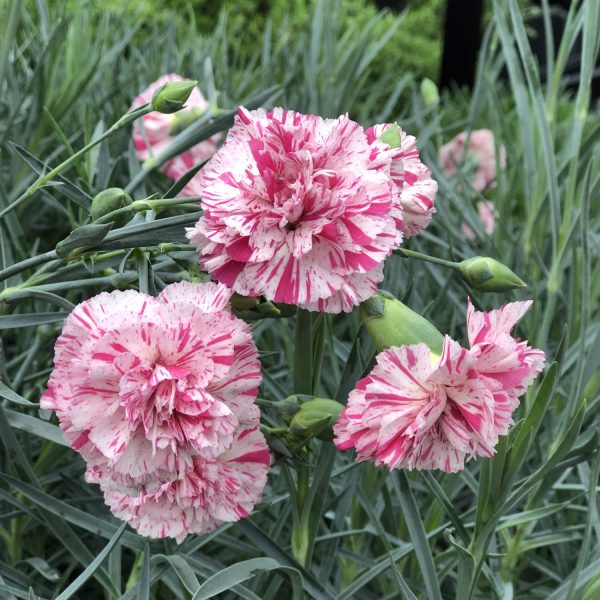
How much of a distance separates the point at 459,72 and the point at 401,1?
2.43 m

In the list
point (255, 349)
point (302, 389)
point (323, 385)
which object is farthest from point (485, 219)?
point (255, 349)

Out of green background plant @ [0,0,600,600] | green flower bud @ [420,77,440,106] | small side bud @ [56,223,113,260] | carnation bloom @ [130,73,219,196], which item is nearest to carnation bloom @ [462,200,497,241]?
green background plant @ [0,0,600,600]

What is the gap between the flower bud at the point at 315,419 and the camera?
451 millimetres

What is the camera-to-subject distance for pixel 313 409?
459mm

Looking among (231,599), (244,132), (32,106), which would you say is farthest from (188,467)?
(32,106)

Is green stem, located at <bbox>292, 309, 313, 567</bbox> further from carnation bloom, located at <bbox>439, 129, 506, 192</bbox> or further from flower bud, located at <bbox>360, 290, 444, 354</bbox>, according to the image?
carnation bloom, located at <bbox>439, 129, 506, 192</bbox>

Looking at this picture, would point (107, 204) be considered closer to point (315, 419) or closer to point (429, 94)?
point (315, 419)

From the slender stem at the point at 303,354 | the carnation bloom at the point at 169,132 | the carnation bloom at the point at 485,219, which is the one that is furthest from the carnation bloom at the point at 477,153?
the slender stem at the point at 303,354

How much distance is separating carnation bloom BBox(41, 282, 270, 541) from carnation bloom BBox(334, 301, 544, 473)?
0.06 meters

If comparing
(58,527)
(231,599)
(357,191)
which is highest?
(357,191)

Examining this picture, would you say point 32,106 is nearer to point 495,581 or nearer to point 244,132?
point 244,132

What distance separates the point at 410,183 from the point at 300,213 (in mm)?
89

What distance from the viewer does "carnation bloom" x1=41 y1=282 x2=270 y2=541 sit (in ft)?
1.20

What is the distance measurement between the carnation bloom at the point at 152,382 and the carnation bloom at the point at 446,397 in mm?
58
